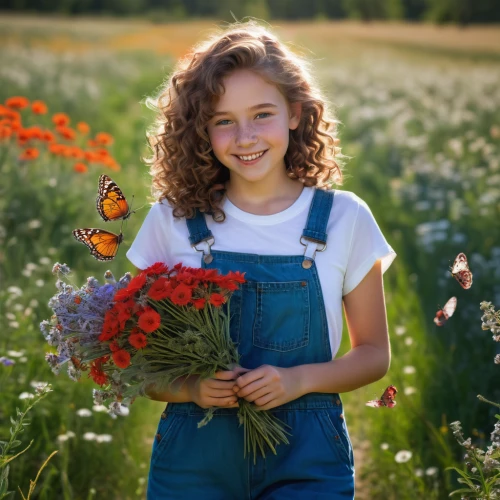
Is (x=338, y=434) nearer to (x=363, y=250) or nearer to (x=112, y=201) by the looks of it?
(x=363, y=250)

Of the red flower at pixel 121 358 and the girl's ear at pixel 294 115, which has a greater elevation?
the girl's ear at pixel 294 115

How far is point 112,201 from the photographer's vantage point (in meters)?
2.48

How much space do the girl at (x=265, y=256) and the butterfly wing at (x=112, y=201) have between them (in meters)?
0.15

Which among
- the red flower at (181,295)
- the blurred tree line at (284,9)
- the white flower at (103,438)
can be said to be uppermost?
the blurred tree line at (284,9)

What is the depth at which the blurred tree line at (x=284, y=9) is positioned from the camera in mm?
8852

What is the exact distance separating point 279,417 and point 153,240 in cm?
68

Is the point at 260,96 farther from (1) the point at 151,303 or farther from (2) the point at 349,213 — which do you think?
(1) the point at 151,303

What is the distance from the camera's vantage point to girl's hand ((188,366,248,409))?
2.22 m

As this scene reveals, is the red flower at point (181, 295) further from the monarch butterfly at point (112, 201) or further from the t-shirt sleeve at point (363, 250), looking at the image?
the t-shirt sleeve at point (363, 250)

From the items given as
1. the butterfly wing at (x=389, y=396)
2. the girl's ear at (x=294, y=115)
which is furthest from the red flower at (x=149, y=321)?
the girl's ear at (x=294, y=115)

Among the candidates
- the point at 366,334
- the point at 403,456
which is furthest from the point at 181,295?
the point at 403,456

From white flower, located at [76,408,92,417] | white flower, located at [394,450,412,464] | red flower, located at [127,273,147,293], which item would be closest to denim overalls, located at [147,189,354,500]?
red flower, located at [127,273,147,293]

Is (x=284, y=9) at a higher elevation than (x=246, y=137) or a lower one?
higher

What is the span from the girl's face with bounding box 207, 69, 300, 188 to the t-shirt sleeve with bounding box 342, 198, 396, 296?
324mm
